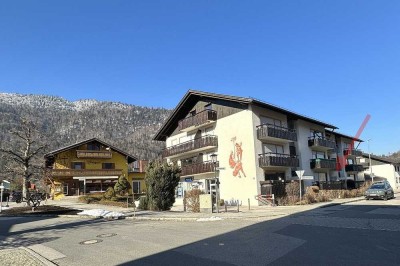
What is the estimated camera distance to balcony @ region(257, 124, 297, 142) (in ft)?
110

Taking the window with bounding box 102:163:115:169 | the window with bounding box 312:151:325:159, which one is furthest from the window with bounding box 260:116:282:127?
the window with bounding box 102:163:115:169

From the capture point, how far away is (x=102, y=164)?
60125mm

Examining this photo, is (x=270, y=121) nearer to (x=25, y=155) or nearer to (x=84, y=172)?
(x=25, y=155)

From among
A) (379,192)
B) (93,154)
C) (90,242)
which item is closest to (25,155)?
(93,154)

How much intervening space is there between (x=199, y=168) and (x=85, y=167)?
26.6 metres

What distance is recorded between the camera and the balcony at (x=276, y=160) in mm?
33263

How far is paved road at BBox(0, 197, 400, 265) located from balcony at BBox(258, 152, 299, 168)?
16.7 meters

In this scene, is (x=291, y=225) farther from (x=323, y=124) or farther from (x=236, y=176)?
(x=323, y=124)

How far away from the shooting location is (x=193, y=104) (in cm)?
4212

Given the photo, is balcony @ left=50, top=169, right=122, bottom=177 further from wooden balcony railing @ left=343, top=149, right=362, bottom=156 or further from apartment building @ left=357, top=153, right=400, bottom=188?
apartment building @ left=357, top=153, right=400, bottom=188

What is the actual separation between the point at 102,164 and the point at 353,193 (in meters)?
39.0

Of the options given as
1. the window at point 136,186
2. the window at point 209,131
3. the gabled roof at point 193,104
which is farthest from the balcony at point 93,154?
the window at point 209,131

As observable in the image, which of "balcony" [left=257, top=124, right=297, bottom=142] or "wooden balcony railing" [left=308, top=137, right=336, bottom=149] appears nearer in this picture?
"balcony" [left=257, top=124, right=297, bottom=142]

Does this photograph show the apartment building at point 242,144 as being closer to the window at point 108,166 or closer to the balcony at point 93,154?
the balcony at point 93,154
